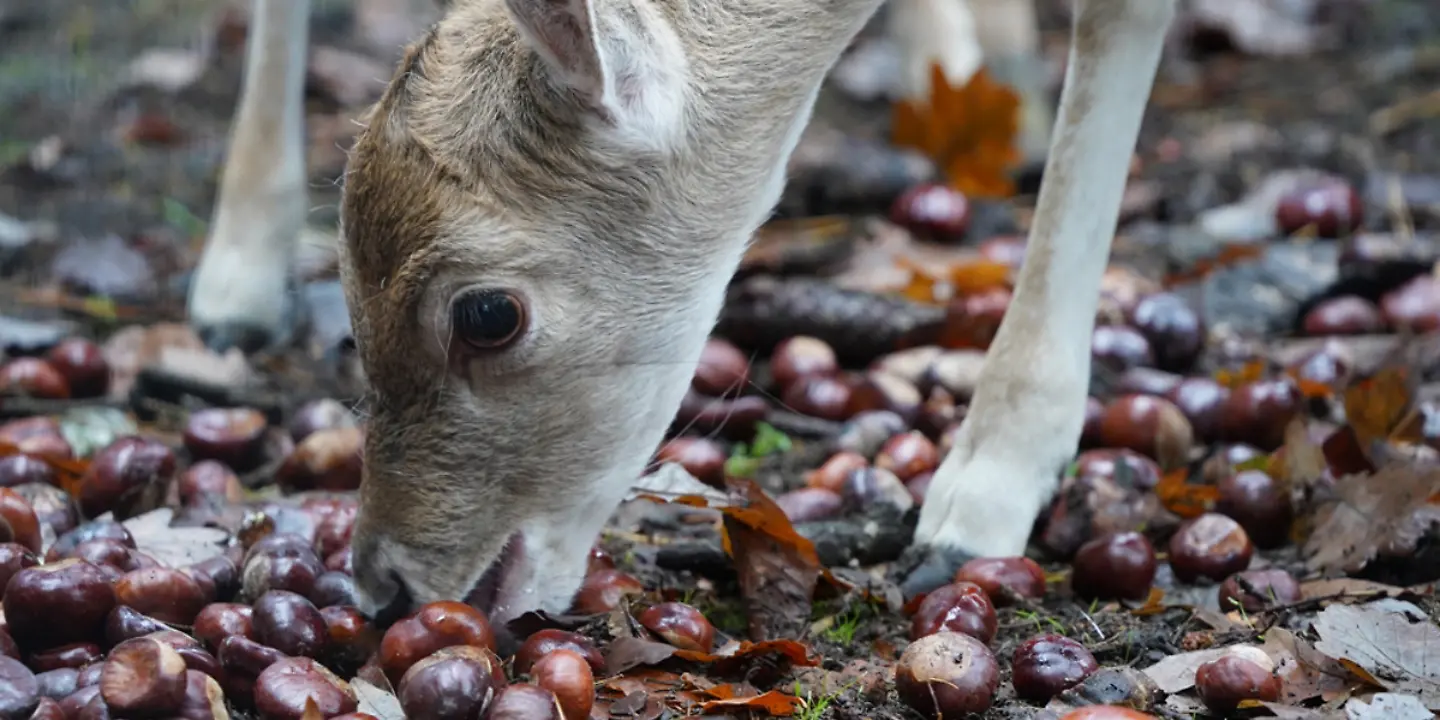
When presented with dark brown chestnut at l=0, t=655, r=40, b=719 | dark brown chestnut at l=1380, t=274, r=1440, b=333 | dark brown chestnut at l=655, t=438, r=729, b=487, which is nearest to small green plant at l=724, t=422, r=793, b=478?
dark brown chestnut at l=655, t=438, r=729, b=487


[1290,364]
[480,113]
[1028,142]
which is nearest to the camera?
[480,113]

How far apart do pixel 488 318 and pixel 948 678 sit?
1.15m

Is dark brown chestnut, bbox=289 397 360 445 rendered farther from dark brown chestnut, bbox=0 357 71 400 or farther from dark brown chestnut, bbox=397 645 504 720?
dark brown chestnut, bbox=397 645 504 720

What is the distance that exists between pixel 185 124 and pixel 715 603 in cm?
575

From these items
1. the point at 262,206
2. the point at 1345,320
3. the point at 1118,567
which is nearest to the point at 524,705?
the point at 1118,567

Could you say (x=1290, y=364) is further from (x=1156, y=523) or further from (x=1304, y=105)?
(x=1304, y=105)

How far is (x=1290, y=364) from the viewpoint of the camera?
549 centimetres

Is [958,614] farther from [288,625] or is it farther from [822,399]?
[822,399]

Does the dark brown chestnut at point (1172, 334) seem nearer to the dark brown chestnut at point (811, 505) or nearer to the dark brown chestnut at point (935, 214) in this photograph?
the dark brown chestnut at point (935, 214)

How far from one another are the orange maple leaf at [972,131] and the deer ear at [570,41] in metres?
4.29

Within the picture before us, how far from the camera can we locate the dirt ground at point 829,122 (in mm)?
3553

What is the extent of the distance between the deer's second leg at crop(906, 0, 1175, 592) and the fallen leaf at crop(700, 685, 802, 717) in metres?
1.06

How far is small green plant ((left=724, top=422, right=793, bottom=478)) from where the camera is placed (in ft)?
16.0

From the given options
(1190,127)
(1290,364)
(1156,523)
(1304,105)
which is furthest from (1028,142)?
(1156,523)
